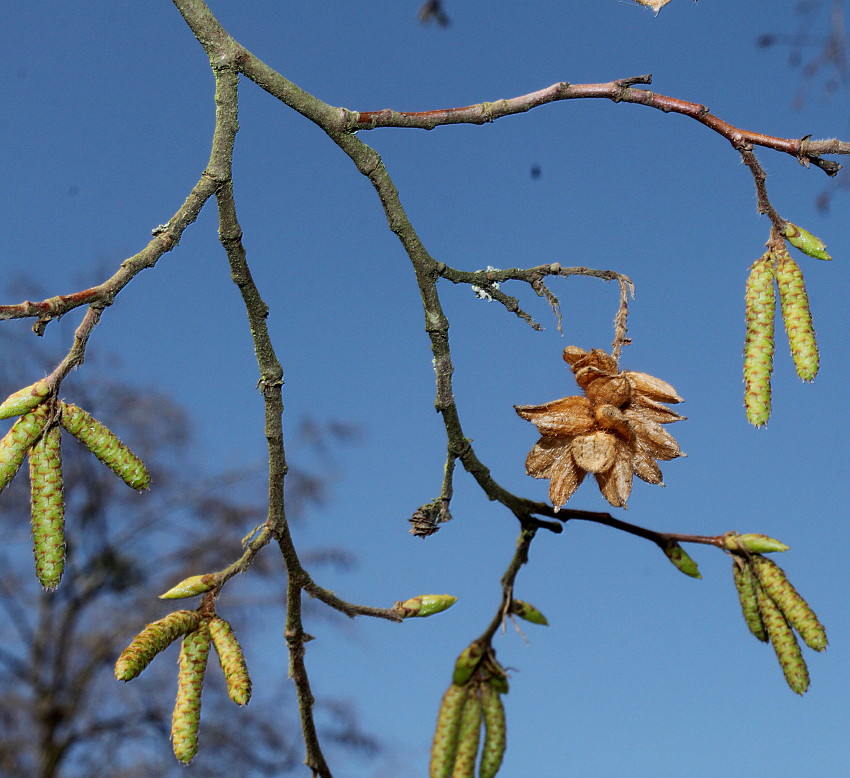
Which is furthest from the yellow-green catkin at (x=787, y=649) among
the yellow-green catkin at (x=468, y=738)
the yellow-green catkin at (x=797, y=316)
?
the yellow-green catkin at (x=468, y=738)

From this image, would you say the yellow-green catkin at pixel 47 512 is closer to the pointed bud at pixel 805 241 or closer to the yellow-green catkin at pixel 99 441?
the yellow-green catkin at pixel 99 441

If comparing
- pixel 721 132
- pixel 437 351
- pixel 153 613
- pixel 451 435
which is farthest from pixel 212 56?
pixel 153 613

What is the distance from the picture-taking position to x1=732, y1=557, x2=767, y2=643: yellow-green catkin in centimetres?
163

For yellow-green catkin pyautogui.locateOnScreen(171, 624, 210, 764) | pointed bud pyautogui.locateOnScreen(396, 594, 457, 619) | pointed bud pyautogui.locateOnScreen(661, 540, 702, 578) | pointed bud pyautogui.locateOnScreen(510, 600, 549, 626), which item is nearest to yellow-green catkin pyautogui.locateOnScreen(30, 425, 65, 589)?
yellow-green catkin pyautogui.locateOnScreen(171, 624, 210, 764)

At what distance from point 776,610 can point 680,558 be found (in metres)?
0.20

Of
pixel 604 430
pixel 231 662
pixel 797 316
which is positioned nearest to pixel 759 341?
pixel 797 316

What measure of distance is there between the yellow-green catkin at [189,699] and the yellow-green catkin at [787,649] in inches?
39.0

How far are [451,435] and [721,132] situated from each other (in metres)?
0.73

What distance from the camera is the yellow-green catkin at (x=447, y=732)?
158cm

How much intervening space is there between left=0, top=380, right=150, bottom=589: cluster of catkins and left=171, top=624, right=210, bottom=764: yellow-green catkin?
0.90ft

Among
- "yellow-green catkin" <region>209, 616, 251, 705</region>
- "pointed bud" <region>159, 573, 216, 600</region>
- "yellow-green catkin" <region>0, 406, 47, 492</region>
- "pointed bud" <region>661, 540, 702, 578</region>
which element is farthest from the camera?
"pointed bud" <region>661, 540, 702, 578</region>

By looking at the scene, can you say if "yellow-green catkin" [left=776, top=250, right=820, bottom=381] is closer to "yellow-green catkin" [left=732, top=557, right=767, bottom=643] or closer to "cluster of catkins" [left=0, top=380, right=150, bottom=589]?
"yellow-green catkin" [left=732, top=557, right=767, bottom=643]

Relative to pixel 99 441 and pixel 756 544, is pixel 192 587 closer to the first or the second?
pixel 99 441

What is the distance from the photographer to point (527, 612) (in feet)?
5.70
